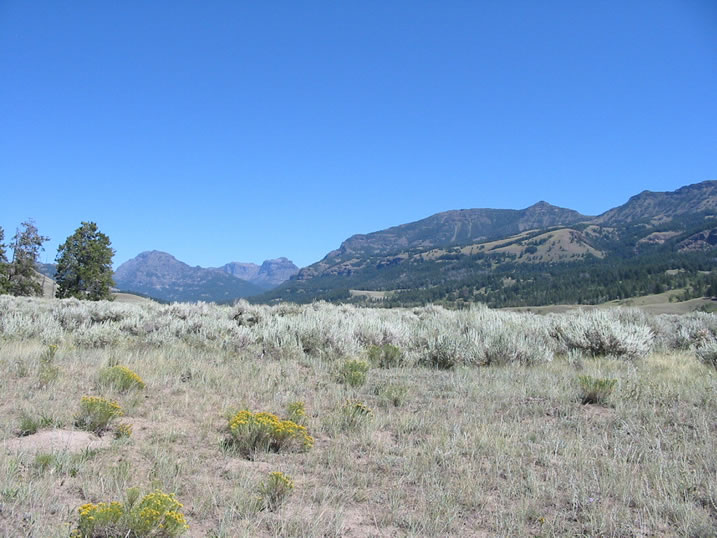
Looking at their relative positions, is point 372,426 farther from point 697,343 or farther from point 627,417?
point 697,343

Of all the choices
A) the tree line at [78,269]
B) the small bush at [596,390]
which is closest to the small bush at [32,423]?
the small bush at [596,390]

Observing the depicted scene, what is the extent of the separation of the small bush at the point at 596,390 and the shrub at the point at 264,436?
3.82 meters

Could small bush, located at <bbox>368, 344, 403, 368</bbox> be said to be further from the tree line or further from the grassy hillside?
the tree line

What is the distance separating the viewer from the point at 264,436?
4.44 meters

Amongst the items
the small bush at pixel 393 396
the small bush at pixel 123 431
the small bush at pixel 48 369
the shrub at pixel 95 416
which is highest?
the small bush at pixel 48 369

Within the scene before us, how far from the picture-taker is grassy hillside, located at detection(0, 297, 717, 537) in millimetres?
3176

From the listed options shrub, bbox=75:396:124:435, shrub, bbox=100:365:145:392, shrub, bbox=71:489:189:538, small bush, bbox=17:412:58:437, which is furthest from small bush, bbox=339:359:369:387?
shrub, bbox=71:489:189:538

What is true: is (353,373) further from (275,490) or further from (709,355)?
(709,355)

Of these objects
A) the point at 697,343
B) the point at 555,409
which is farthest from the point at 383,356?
the point at 697,343

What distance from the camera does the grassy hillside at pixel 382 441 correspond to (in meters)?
3.18

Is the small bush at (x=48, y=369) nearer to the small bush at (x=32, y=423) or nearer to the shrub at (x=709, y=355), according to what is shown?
the small bush at (x=32, y=423)

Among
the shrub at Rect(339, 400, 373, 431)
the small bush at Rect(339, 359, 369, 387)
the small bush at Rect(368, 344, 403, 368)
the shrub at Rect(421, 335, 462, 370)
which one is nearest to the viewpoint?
the shrub at Rect(339, 400, 373, 431)

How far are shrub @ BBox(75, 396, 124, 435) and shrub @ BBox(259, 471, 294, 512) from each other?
2236mm

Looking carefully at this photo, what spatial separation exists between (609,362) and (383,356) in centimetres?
431
